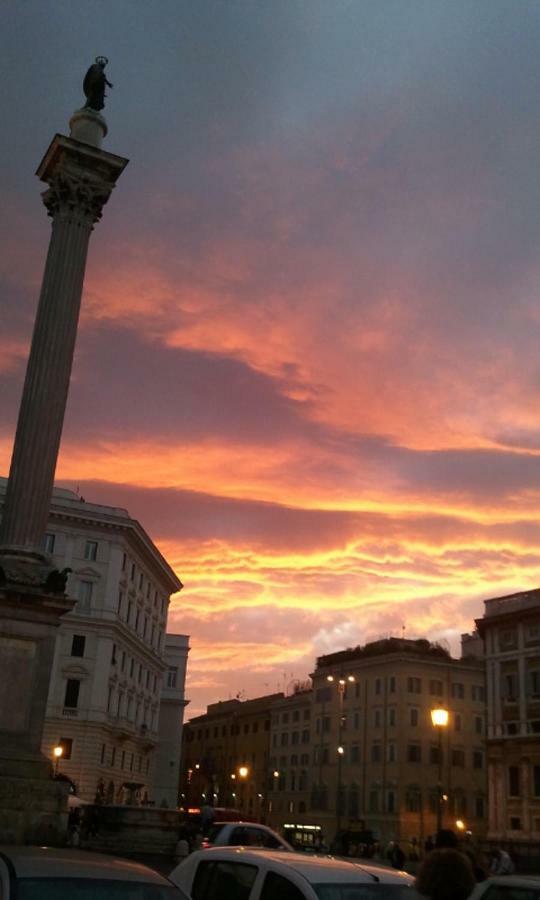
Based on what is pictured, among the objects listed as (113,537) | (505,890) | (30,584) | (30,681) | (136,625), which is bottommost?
(505,890)

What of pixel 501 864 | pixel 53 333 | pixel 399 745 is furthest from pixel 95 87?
pixel 399 745

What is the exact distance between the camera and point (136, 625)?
6856 centimetres

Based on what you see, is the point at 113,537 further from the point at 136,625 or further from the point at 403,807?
the point at 403,807

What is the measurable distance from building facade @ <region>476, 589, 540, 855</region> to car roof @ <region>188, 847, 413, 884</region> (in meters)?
52.5

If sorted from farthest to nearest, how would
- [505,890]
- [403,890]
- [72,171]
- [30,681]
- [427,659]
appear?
1. [427,659]
2. [72,171]
3. [30,681]
4. [505,890]
5. [403,890]

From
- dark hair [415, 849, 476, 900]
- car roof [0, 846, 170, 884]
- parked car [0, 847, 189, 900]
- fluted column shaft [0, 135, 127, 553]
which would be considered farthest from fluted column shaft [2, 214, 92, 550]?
dark hair [415, 849, 476, 900]

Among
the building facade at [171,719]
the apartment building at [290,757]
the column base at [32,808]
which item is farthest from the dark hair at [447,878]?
the apartment building at [290,757]

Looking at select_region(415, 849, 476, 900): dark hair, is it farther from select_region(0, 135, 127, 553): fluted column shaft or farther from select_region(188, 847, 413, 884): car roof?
select_region(0, 135, 127, 553): fluted column shaft

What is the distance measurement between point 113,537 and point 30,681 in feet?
146

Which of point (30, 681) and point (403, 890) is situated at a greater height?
point (30, 681)

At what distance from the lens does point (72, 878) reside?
18.6 feet

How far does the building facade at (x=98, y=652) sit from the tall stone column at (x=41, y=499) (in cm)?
3592

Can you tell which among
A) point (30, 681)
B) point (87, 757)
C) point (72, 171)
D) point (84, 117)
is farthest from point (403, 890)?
point (87, 757)

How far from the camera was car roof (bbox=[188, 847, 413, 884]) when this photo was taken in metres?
6.74
